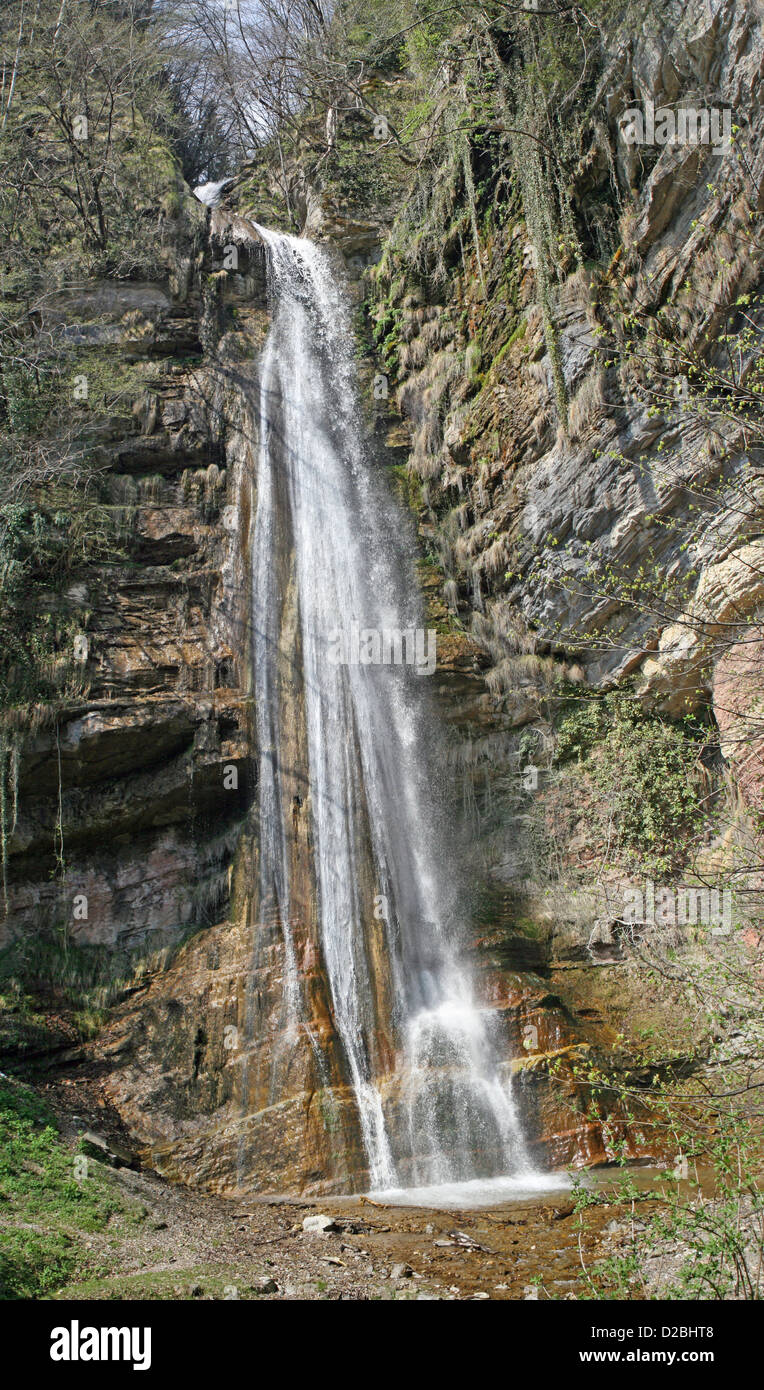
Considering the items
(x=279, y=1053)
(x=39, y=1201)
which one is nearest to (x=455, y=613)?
(x=279, y=1053)

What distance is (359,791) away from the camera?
13125mm

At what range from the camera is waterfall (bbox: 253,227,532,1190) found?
423 inches

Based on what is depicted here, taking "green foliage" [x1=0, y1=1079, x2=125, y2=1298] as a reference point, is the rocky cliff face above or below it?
above

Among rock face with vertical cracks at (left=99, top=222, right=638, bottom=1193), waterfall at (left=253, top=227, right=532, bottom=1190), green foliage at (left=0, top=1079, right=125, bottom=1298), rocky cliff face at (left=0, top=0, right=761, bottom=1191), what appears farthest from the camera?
waterfall at (left=253, top=227, right=532, bottom=1190)

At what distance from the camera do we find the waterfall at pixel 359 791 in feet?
35.3

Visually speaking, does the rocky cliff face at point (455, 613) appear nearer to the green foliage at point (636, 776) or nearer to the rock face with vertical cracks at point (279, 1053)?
the rock face with vertical cracks at point (279, 1053)

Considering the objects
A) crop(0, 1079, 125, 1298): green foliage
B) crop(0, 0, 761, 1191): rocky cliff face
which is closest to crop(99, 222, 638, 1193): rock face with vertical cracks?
crop(0, 0, 761, 1191): rocky cliff face

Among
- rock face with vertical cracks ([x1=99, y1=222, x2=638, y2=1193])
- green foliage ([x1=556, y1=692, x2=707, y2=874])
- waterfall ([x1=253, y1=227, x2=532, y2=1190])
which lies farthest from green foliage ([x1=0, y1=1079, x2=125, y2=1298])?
green foliage ([x1=556, y1=692, x2=707, y2=874])

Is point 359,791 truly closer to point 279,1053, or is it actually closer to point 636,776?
point 279,1053

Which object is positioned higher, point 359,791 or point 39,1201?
point 359,791

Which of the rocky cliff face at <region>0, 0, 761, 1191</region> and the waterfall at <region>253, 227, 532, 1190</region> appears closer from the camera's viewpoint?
the rocky cliff face at <region>0, 0, 761, 1191</region>

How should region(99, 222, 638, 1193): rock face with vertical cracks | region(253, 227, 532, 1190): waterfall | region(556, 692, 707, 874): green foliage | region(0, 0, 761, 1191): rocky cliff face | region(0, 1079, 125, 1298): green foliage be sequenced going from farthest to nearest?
region(556, 692, 707, 874): green foliage
region(253, 227, 532, 1190): waterfall
region(0, 0, 761, 1191): rocky cliff face
region(99, 222, 638, 1193): rock face with vertical cracks
region(0, 1079, 125, 1298): green foliage

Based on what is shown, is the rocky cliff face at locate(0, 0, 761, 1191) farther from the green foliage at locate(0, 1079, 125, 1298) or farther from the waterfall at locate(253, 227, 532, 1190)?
the green foliage at locate(0, 1079, 125, 1298)

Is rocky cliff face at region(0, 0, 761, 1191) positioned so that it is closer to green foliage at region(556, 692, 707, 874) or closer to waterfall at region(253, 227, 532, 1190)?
waterfall at region(253, 227, 532, 1190)
